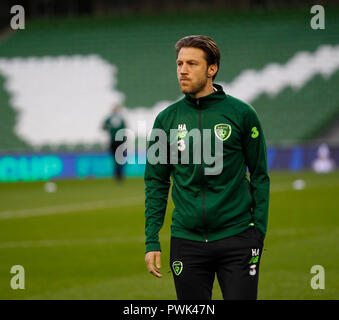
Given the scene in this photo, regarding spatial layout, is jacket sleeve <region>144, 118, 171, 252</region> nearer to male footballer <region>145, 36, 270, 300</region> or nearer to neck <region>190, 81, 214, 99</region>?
male footballer <region>145, 36, 270, 300</region>

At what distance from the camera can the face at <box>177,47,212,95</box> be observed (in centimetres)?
436

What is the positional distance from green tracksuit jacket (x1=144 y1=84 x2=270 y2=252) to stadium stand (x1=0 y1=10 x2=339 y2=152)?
73.5ft

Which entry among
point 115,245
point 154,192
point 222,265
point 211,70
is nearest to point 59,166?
point 115,245

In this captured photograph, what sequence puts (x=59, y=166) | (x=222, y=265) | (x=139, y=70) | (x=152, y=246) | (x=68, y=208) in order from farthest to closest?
(x=139, y=70) < (x=59, y=166) < (x=68, y=208) < (x=152, y=246) < (x=222, y=265)

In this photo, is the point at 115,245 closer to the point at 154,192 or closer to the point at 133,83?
the point at 154,192

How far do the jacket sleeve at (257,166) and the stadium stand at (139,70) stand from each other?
22.3m

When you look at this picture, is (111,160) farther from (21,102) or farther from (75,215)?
(75,215)

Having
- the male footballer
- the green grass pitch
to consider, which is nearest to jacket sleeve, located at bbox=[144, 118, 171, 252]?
the male footballer

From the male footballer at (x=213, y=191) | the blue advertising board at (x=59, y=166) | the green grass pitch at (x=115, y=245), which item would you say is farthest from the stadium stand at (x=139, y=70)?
the male footballer at (x=213, y=191)

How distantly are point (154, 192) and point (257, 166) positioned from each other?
662 mm

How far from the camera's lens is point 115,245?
10891mm

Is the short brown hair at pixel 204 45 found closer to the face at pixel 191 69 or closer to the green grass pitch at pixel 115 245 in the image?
the face at pixel 191 69

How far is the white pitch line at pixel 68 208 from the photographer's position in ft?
48.8

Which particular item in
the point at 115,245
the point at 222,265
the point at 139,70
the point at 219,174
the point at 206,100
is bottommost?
the point at 115,245
